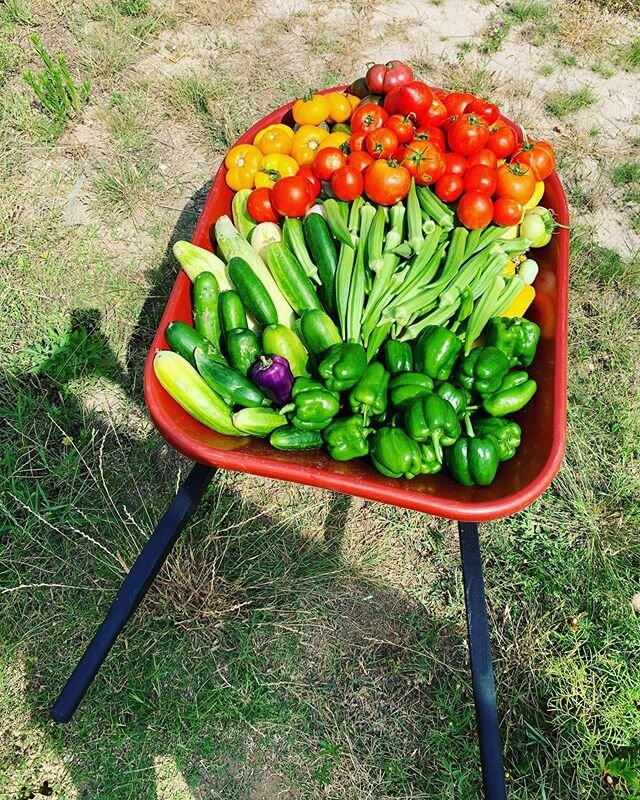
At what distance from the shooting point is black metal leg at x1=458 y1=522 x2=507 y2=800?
1956mm

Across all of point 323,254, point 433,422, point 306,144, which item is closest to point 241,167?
point 306,144

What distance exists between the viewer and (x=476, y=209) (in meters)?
2.63

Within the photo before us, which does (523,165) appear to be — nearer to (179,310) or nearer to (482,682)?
(179,310)

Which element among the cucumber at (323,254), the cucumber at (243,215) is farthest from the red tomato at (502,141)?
the cucumber at (243,215)

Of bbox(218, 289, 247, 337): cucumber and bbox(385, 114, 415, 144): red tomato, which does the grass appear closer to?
bbox(218, 289, 247, 337): cucumber

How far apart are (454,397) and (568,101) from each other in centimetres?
388

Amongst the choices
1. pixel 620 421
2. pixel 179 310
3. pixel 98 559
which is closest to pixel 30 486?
pixel 98 559

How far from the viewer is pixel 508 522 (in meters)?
3.37

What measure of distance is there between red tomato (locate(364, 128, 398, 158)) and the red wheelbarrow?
98 centimetres

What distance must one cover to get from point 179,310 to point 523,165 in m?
1.65

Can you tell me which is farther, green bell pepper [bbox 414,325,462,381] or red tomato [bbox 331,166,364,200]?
red tomato [bbox 331,166,364,200]

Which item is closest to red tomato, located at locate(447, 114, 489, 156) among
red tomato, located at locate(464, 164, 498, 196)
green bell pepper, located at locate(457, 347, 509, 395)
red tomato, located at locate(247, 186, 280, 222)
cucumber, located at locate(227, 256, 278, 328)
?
red tomato, located at locate(464, 164, 498, 196)

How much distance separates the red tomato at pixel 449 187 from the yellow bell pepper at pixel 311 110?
0.72 m

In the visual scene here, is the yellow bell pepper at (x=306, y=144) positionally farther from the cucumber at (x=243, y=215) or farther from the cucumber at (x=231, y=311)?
the cucumber at (x=231, y=311)
